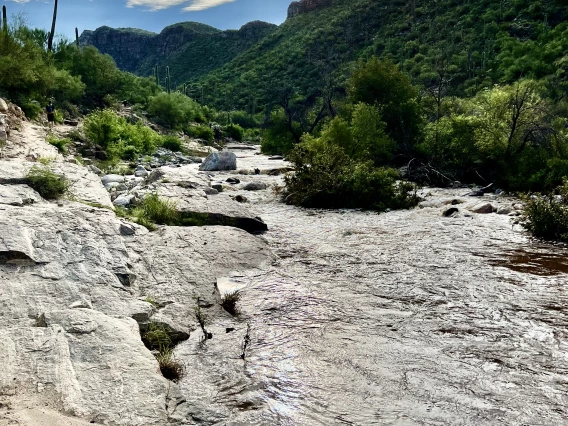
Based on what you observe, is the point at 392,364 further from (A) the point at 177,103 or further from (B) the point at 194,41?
(B) the point at 194,41

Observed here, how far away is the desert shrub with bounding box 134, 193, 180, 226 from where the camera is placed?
10.8m

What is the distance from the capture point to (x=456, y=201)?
15.0m

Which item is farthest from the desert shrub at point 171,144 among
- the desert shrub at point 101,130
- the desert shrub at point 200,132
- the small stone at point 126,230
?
the small stone at point 126,230

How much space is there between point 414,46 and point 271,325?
5871cm

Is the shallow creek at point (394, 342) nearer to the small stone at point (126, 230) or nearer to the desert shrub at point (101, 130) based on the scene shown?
the small stone at point (126, 230)

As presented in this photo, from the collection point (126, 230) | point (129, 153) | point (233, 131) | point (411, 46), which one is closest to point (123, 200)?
point (126, 230)

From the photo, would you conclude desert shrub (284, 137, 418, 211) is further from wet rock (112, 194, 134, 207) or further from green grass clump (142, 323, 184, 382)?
green grass clump (142, 323, 184, 382)

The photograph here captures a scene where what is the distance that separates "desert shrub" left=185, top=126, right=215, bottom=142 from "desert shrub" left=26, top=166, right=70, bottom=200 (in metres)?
44.3

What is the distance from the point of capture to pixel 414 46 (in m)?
57.8

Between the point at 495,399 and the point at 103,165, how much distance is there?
19.6 meters

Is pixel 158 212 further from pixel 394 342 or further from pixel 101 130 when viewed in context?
pixel 101 130

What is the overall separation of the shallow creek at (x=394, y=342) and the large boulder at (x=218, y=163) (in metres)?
17.0

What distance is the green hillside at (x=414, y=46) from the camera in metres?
44.5

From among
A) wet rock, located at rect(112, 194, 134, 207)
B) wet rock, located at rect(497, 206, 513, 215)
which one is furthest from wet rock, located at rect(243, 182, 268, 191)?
wet rock, located at rect(497, 206, 513, 215)
